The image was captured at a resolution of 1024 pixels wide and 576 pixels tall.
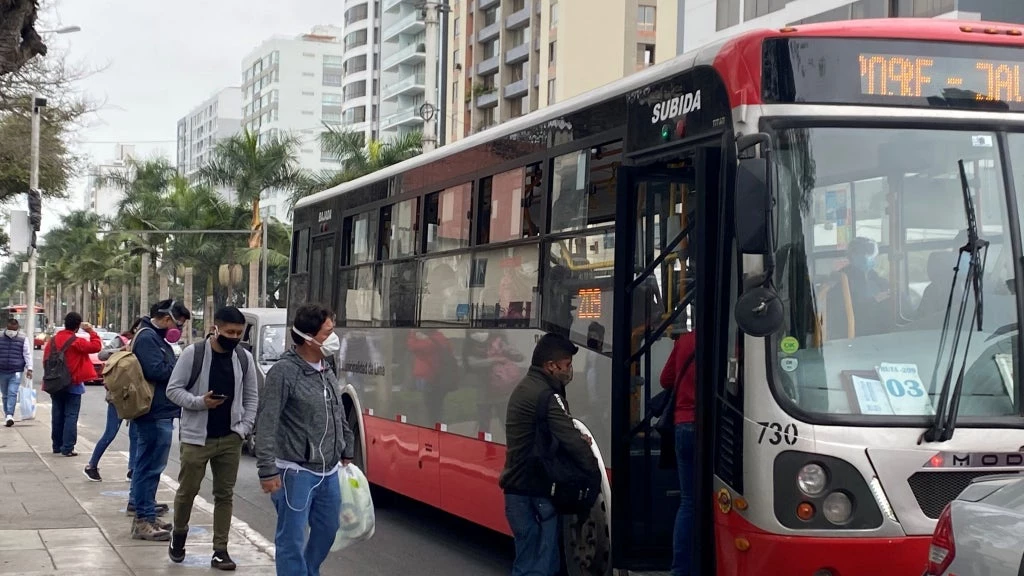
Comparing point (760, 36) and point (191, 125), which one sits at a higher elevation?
point (191, 125)

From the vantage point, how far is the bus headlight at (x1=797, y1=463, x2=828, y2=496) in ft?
19.6

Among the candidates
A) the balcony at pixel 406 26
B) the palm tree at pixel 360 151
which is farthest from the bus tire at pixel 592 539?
the balcony at pixel 406 26

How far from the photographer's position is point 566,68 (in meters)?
70.6

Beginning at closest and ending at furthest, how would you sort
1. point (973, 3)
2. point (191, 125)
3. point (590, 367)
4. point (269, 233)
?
point (590, 367) → point (973, 3) → point (269, 233) → point (191, 125)

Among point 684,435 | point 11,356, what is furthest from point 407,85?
point 684,435

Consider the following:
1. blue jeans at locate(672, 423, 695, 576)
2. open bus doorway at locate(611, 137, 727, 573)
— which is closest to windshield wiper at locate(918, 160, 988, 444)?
open bus doorway at locate(611, 137, 727, 573)

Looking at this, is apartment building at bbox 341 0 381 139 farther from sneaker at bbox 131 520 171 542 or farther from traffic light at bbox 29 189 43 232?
sneaker at bbox 131 520 171 542

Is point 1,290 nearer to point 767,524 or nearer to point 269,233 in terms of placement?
point 269,233

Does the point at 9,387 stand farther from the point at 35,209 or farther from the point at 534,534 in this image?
the point at 534,534

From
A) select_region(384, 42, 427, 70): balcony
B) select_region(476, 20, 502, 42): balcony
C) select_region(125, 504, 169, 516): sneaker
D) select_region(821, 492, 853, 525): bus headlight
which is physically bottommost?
select_region(125, 504, 169, 516): sneaker

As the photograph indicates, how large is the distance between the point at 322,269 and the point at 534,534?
23.8ft

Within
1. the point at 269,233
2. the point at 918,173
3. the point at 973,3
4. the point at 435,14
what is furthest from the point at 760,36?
the point at 269,233

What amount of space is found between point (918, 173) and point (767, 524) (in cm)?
184

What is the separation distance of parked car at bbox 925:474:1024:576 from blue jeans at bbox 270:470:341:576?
351 cm
